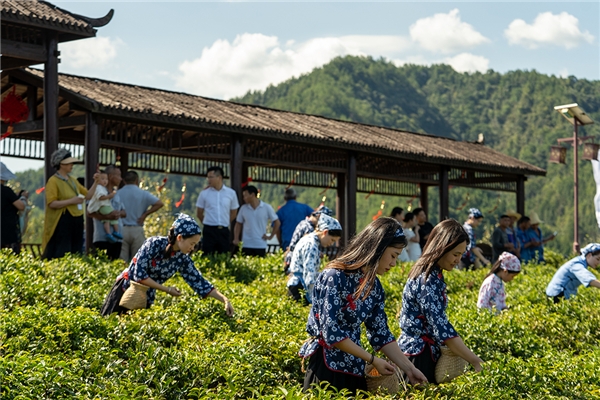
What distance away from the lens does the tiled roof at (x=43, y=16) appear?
10344mm

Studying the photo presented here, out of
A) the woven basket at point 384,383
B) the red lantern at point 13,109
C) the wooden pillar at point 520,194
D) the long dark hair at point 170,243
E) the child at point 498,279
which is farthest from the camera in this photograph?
the wooden pillar at point 520,194

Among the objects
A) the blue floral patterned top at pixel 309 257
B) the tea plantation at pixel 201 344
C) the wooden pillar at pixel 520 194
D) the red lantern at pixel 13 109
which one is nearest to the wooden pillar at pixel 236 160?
the red lantern at pixel 13 109

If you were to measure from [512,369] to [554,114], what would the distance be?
97.0m

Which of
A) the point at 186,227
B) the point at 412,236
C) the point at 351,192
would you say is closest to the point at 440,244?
the point at 186,227

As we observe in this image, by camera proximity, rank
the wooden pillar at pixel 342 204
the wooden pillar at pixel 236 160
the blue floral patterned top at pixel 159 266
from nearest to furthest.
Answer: the blue floral patterned top at pixel 159 266 → the wooden pillar at pixel 236 160 → the wooden pillar at pixel 342 204

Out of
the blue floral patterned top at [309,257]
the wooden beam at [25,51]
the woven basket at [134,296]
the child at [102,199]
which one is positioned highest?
the wooden beam at [25,51]

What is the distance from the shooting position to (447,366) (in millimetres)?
5172

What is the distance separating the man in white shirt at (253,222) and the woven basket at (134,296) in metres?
5.42

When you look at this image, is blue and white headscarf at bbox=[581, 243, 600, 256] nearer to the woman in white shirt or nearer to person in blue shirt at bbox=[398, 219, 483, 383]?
person in blue shirt at bbox=[398, 219, 483, 383]

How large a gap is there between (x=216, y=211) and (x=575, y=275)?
16.5 feet

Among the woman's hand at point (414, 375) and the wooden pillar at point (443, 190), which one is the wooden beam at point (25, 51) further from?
the wooden pillar at point (443, 190)

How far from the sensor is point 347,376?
4.61 metres

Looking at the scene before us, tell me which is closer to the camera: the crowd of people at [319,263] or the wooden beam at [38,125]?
the crowd of people at [319,263]

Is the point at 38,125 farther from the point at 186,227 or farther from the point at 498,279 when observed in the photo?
the point at 498,279
